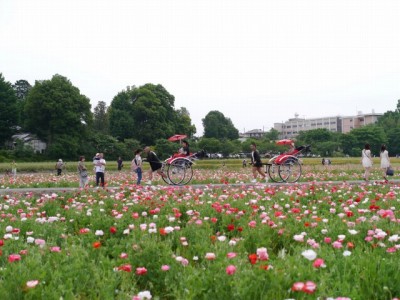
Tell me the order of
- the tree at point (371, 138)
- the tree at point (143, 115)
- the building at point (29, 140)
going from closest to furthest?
the building at point (29, 140)
the tree at point (143, 115)
the tree at point (371, 138)

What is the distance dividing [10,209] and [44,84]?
5459cm

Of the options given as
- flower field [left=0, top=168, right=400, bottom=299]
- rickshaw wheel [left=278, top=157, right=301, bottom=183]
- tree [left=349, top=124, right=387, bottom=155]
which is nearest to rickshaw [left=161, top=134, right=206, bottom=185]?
rickshaw wheel [left=278, top=157, right=301, bottom=183]

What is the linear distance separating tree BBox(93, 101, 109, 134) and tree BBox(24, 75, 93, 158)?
25569 millimetres

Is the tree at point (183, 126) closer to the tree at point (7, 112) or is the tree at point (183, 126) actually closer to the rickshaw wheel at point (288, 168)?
the tree at point (7, 112)

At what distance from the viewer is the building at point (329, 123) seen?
517ft

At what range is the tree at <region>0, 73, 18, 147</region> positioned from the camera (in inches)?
2491

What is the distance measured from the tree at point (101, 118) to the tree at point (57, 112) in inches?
1007

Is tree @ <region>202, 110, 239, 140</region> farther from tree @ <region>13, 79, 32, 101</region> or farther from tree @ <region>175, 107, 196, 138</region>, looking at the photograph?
tree @ <region>13, 79, 32, 101</region>

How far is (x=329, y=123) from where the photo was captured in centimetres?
16888

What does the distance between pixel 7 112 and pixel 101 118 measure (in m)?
28.8

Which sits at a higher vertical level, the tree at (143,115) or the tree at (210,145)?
the tree at (143,115)

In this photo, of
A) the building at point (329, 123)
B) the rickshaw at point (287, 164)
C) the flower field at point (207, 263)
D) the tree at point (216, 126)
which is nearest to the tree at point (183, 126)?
the tree at point (216, 126)

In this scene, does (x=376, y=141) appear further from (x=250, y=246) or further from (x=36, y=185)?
(x=250, y=246)

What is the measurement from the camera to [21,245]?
4.78 m
